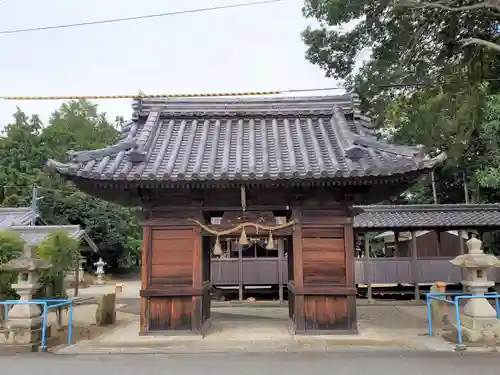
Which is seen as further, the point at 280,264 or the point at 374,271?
the point at 280,264

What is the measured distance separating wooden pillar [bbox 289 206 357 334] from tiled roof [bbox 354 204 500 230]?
8.26 m

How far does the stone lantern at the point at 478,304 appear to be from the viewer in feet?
28.7

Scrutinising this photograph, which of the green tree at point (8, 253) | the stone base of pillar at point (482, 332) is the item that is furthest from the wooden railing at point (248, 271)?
the stone base of pillar at point (482, 332)

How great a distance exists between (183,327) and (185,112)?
5640mm

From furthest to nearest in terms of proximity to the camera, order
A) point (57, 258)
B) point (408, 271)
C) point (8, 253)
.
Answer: point (408, 271), point (57, 258), point (8, 253)

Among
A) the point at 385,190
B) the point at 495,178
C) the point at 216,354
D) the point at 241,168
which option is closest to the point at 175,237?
the point at 241,168

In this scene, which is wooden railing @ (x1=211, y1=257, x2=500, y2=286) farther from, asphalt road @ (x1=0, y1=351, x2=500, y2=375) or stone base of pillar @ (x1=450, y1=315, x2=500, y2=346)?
asphalt road @ (x1=0, y1=351, x2=500, y2=375)

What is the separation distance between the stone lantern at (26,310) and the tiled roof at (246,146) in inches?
93.9

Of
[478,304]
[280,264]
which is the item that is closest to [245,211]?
[478,304]

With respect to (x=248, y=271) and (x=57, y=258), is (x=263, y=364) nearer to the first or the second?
(x=57, y=258)

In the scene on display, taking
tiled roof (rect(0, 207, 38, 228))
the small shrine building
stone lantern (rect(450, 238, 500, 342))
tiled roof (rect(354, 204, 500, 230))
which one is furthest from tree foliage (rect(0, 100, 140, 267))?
stone lantern (rect(450, 238, 500, 342))

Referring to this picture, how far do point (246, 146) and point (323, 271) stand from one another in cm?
342

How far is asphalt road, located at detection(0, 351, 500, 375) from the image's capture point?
271 inches

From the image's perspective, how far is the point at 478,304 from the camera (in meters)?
9.02
